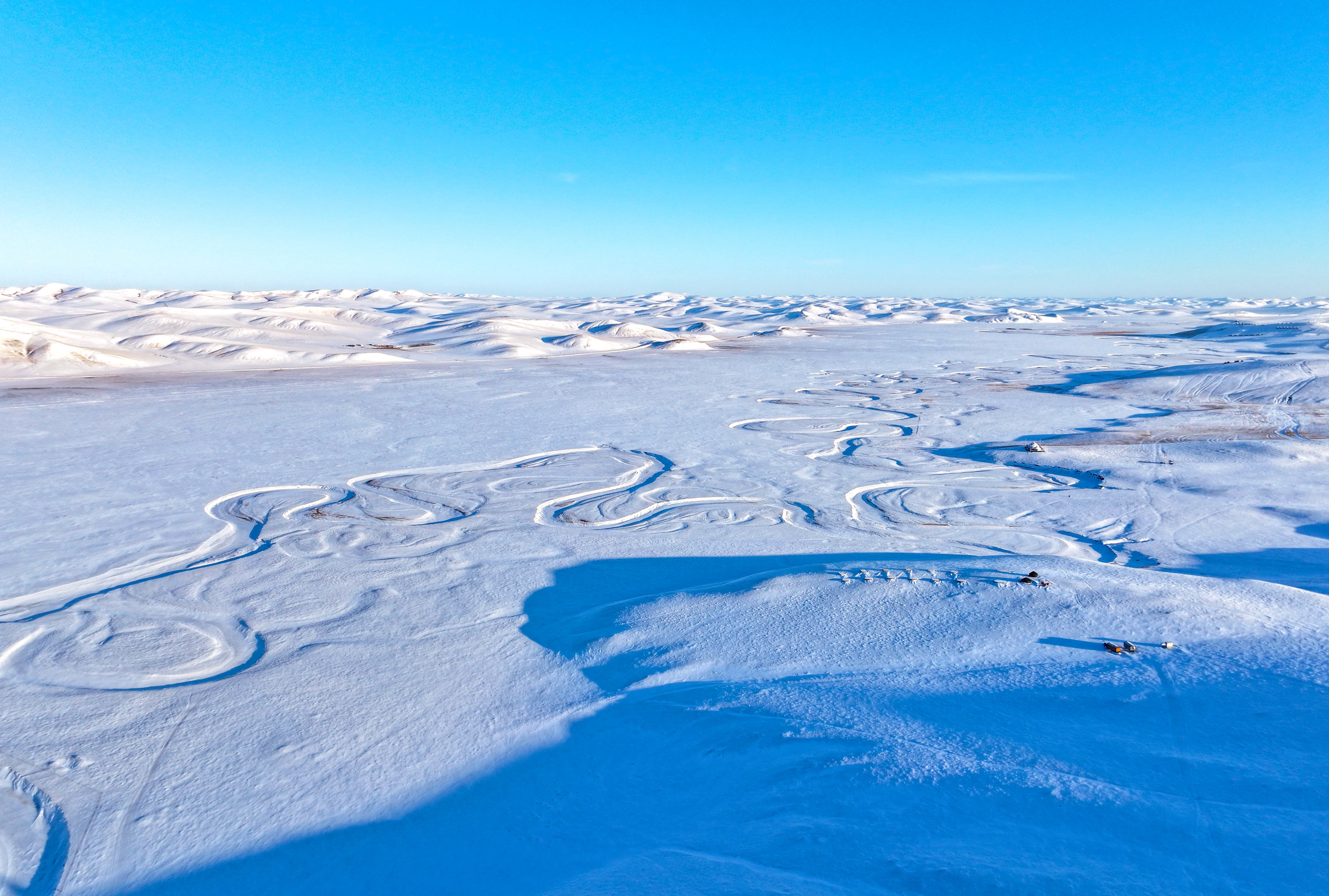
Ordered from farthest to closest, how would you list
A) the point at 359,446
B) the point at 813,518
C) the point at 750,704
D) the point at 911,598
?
the point at 359,446 → the point at 813,518 → the point at 911,598 → the point at 750,704

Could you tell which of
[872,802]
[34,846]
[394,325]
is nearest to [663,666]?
[872,802]

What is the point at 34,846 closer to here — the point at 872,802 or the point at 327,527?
the point at 872,802

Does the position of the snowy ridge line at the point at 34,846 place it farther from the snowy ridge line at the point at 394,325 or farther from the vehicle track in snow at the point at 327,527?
the snowy ridge line at the point at 394,325

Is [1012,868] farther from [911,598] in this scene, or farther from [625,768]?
[911,598]

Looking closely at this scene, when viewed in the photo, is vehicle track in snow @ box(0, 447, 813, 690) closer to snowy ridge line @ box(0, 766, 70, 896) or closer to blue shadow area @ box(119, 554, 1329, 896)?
snowy ridge line @ box(0, 766, 70, 896)

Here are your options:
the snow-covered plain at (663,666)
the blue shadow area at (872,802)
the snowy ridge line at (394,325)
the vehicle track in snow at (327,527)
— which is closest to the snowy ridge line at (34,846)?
the snow-covered plain at (663,666)

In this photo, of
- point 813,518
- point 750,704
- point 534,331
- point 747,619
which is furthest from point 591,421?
point 534,331
